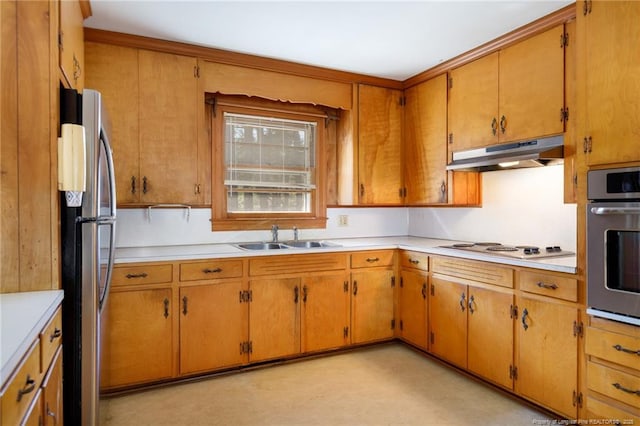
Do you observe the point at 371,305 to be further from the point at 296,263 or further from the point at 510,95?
the point at 510,95

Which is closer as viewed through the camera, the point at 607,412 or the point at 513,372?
the point at 607,412

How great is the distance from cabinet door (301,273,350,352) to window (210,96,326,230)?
72 cm

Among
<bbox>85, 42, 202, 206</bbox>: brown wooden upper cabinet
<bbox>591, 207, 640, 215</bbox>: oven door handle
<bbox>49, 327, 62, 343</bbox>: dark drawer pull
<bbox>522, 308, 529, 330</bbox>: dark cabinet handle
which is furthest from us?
<bbox>85, 42, 202, 206</bbox>: brown wooden upper cabinet

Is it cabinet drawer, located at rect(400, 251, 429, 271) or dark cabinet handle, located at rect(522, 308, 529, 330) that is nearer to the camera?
dark cabinet handle, located at rect(522, 308, 529, 330)

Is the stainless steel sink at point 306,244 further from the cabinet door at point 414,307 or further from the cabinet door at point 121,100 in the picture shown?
the cabinet door at point 121,100

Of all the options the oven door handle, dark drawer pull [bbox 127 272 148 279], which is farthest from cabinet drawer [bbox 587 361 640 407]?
dark drawer pull [bbox 127 272 148 279]

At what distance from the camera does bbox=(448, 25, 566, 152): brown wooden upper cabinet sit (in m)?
2.47

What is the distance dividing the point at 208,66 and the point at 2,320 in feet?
7.51

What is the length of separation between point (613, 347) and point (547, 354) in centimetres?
42

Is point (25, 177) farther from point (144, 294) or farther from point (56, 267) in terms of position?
point (144, 294)

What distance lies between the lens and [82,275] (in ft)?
5.44

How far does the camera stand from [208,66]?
302 cm

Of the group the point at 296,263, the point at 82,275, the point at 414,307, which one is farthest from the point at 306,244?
the point at 82,275

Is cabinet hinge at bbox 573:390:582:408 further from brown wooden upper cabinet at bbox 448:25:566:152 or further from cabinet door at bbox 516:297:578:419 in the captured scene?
brown wooden upper cabinet at bbox 448:25:566:152
